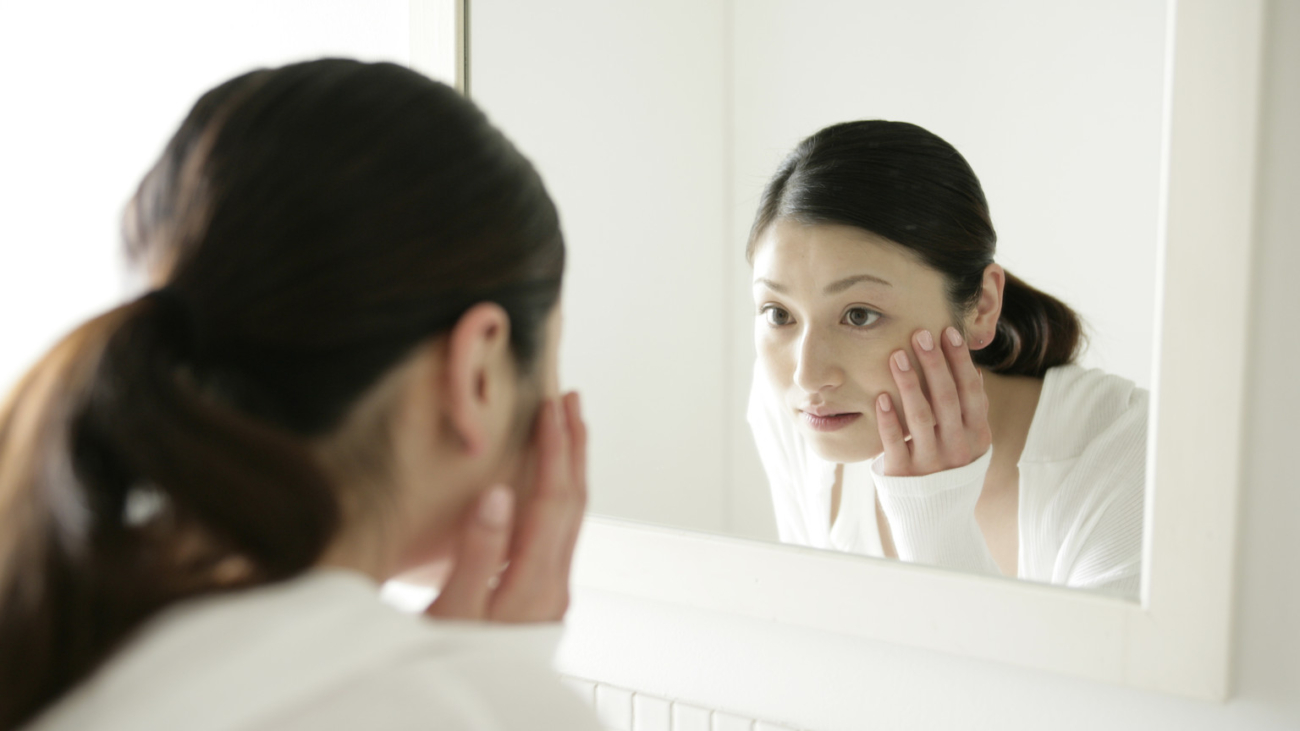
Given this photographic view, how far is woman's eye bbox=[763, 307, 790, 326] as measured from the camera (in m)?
0.67

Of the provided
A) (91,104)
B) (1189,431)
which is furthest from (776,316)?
(91,104)

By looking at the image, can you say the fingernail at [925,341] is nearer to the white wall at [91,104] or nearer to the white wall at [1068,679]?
the white wall at [1068,679]

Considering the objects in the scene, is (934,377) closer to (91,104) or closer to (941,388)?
(941,388)

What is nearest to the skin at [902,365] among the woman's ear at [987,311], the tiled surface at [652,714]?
the woman's ear at [987,311]

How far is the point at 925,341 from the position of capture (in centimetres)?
63

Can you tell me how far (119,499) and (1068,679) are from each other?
0.56m

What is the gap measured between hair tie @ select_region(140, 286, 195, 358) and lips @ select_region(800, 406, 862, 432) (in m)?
0.44

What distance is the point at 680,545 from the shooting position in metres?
0.71

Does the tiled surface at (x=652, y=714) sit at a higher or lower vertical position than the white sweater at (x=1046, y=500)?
lower

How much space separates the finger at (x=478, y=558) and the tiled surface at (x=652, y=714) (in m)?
0.26

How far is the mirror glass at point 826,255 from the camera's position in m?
0.57

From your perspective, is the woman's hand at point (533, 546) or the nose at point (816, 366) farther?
the nose at point (816, 366)

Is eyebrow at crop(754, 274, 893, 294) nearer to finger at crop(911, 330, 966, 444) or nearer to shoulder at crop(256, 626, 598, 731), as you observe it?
finger at crop(911, 330, 966, 444)

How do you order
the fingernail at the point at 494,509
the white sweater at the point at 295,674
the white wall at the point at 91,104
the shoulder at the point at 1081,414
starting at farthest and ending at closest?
the white wall at the point at 91,104 < the shoulder at the point at 1081,414 < the fingernail at the point at 494,509 < the white sweater at the point at 295,674
